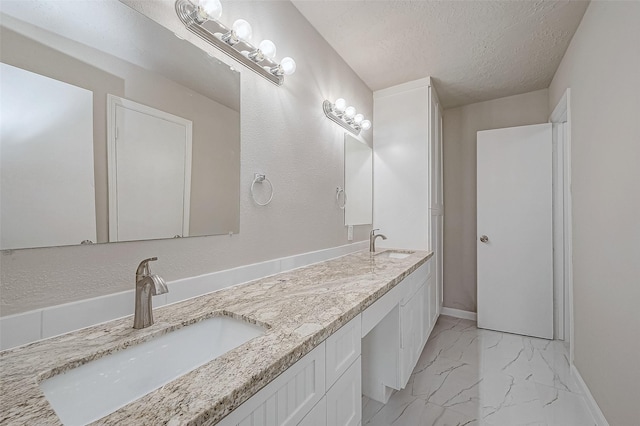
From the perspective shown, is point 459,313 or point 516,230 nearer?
point 516,230

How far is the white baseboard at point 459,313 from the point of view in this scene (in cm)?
308

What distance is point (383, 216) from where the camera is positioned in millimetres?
2670

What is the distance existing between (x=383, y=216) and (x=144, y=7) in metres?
2.23

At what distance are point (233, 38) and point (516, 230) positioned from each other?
2905 millimetres

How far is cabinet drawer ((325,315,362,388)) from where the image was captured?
863mm

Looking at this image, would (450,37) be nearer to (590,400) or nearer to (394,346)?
Answer: (394,346)

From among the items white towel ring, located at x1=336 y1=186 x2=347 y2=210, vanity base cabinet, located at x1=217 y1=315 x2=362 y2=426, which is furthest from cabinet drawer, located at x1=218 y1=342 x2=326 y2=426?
white towel ring, located at x1=336 y1=186 x2=347 y2=210

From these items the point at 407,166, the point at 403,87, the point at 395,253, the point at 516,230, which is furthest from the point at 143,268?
the point at 516,230

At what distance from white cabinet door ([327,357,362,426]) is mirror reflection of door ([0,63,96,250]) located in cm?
89

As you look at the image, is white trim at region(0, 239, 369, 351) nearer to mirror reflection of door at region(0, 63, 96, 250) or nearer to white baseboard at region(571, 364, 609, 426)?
mirror reflection of door at region(0, 63, 96, 250)

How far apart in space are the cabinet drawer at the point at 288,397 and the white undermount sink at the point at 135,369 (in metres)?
0.18

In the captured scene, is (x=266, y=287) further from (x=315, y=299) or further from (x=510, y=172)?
(x=510, y=172)

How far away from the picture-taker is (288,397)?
689 mm

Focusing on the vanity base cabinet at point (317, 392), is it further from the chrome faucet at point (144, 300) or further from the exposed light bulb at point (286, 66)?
the exposed light bulb at point (286, 66)
